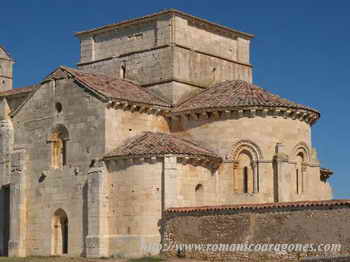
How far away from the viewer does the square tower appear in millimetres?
33906

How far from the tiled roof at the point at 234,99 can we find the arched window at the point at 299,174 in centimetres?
203

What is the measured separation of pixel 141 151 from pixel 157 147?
639 mm

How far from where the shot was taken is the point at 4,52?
4381 cm

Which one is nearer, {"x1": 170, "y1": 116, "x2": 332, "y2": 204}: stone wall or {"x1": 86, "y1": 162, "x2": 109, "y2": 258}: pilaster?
{"x1": 86, "y1": 162, "x2": 109, "y2": 258}: pilaster

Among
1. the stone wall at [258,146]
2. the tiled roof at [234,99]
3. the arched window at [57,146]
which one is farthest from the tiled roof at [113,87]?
the stone wall at [258,146]

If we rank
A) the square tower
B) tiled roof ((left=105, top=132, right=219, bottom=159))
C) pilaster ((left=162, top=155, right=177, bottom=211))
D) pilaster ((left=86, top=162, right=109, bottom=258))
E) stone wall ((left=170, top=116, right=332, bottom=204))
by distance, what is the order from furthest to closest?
1. the square tower
2. stone wall ((left=170, top=116, right=332, bottom=204))
3. pilaster ((left=86, top=162, right=109, bottom=258))
4. tiled roof ((left=105, top=132, right=219, bottom=159))
5. pilaster ((left=162, top=155, right=177, bottom=211))

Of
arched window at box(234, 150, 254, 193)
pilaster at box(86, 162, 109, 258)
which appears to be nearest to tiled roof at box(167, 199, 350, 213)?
pilaster at box(86, 162, 109, 258)

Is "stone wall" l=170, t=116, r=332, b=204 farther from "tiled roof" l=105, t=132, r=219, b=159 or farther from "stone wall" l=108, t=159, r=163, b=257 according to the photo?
"stone wall" l=108, t=159, r=163, b=257

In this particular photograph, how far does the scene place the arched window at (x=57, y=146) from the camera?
3164 cm

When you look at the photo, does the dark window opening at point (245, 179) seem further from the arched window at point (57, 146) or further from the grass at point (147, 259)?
the arched window at point (57, 146)

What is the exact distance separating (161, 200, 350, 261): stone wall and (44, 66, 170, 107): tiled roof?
17.9ft

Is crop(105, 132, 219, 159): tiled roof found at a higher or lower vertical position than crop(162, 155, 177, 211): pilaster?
higher

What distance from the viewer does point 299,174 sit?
3153 centimetres

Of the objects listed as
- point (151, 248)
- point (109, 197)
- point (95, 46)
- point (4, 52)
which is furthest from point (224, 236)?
point (4, 52)
